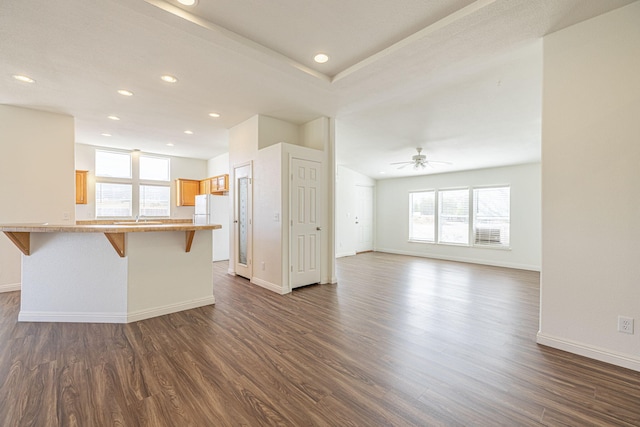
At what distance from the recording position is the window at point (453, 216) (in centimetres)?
733

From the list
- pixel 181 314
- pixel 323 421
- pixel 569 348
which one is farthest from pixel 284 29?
pixel 569 348

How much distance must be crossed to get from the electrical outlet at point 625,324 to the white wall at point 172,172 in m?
8.74

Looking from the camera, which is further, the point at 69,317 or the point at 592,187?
the point at 69,317

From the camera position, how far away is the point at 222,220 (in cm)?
696

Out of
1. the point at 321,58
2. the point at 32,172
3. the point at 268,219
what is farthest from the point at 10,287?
the point at 321,58

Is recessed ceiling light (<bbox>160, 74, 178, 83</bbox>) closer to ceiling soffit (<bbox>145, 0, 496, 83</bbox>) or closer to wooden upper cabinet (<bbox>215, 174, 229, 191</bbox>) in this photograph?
ceiling soffit (<bbox>145, 0, 496, 83</bbox>)

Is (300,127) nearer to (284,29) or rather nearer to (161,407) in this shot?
(284,29)

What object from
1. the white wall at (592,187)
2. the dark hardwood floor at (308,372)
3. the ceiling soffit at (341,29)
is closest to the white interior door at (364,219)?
the dark hardwood floor at (308,372)

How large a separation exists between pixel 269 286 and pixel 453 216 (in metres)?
5.65

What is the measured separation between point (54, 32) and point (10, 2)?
0.34 m

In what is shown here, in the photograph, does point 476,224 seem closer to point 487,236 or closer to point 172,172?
point 487,236

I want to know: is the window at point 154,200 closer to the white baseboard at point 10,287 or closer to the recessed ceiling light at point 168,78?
the white baseboard at point 10,287

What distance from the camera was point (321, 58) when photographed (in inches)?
118

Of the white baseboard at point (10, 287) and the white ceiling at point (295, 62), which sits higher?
the white ceiling at point (295, 62)
